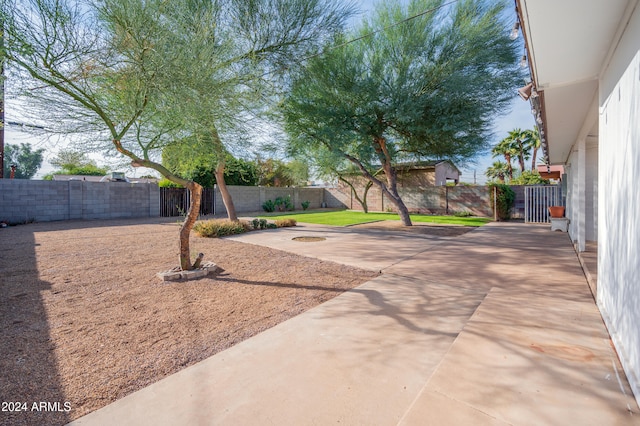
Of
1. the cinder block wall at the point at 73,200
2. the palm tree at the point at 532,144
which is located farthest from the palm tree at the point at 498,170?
the cinder block wall at the point at 73,200

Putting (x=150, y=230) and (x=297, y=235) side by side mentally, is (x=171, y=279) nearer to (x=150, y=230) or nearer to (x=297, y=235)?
(x=297, y=235)

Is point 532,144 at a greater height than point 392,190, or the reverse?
point 532,144

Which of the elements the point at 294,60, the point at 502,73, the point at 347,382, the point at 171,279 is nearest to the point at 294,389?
the point at 347,382

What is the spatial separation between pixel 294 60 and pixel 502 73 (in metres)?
6.37

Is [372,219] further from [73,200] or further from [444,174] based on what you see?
[73,200]

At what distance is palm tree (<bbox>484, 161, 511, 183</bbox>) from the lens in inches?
1179

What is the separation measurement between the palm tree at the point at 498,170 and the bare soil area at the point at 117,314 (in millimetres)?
29759

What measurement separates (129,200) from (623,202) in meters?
16.7

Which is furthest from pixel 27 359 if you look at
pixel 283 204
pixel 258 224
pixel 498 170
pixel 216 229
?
pixel 498 170

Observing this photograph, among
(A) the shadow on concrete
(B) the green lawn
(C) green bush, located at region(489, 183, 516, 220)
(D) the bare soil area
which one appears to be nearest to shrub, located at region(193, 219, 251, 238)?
(D) the bare soil area

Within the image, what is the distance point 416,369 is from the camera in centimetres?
236

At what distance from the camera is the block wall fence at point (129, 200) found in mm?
11781

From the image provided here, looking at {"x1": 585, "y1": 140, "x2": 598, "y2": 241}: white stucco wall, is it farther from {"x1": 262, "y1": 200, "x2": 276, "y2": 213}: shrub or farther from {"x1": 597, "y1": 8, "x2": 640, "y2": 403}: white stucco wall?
{"x1": 262, "y1": 200, "x2": 276, "y2": 213}: shrub

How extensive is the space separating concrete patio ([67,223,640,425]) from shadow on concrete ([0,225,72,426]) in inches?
A: 14.9
